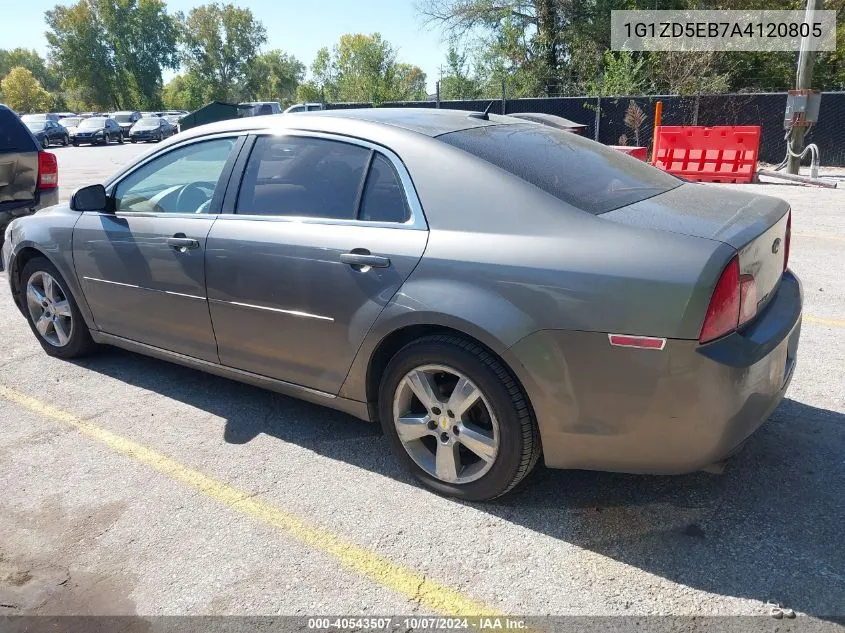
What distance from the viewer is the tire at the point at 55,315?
4.50 metres

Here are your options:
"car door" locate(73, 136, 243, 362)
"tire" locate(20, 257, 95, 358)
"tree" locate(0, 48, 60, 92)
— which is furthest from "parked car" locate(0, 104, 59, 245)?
"tree" locate(0, 48, 60, 92)

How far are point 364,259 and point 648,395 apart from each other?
1.28m

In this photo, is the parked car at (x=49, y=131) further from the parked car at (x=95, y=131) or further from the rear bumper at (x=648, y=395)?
the rear bumper at (x=648, y=395)

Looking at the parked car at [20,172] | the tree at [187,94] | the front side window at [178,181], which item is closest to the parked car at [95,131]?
the parked car at [20,172]

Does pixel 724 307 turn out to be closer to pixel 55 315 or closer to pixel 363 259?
pixel 363 259

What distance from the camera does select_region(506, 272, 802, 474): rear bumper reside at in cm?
229

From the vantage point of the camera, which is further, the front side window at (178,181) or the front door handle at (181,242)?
the front side window at (178,181)

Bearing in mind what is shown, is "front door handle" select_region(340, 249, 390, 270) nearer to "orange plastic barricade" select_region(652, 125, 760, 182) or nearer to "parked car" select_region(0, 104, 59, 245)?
"parked car" select_region(0, 104, 59, 245)

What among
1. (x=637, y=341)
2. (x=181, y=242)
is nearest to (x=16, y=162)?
(x=181, y=242)

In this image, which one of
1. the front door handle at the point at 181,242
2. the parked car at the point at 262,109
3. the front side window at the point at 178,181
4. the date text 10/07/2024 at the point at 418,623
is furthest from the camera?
the parked car at the point at 262,109

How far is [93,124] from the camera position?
3869 centimetres

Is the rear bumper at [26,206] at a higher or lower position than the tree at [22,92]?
lower

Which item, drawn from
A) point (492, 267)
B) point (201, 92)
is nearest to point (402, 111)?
point (492, 267)

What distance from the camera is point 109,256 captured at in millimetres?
4004
